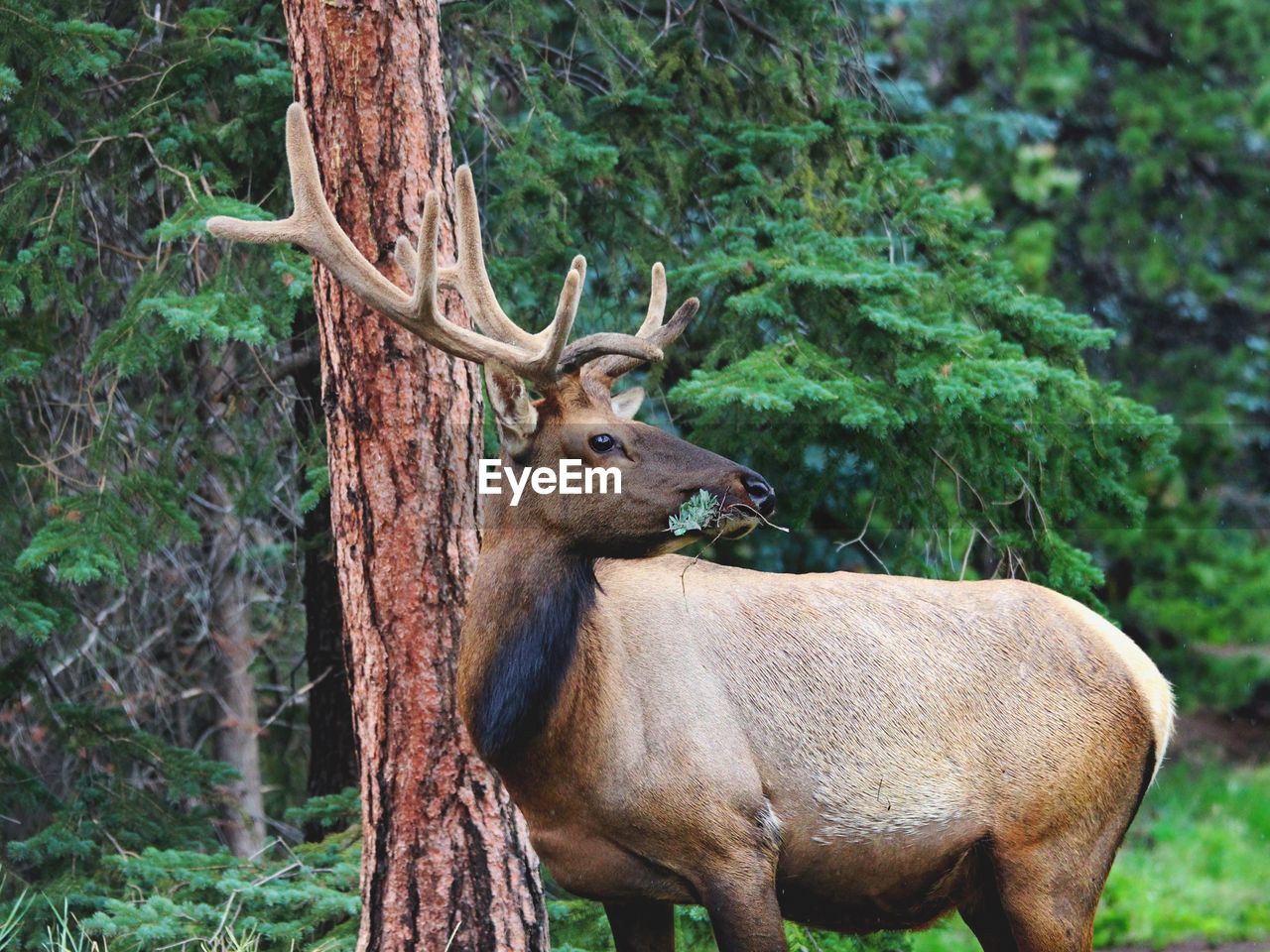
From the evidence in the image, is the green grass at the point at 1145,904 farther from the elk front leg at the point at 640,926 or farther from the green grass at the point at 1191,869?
the elk front leg at the point at 640,926

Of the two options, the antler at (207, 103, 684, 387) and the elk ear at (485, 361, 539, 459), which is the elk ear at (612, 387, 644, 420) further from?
the elk ear at (485, 361, 539, 459)

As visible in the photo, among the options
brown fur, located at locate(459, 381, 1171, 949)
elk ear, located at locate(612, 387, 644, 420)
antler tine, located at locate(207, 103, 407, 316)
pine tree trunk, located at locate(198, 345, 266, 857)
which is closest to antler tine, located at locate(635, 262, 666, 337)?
elk ear, located at locate(612, 387, 644, 420)

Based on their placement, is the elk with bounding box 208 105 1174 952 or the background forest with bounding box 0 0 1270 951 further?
the background forest with bounding box 0 0 1270 951

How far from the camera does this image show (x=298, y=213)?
4.65 meters

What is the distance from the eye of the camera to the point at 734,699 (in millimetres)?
4719

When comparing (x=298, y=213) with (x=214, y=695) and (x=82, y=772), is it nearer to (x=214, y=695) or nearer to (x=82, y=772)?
(x=82, y=772)

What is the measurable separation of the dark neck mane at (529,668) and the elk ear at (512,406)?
1.27ft

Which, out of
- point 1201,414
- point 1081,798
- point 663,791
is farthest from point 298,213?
point 1201,414

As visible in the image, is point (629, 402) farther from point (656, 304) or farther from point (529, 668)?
point (529, 668)

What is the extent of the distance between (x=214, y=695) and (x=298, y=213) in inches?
211

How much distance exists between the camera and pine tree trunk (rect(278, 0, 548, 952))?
16.7 ft

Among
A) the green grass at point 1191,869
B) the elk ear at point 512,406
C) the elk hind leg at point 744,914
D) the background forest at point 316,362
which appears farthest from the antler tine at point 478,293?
the green grass at point 1191,869

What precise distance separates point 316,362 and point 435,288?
2.67 meters

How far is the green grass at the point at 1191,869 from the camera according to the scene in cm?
863
